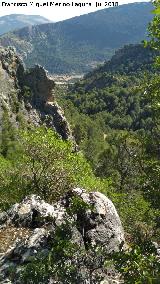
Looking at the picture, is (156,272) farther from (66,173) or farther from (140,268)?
(66,173)

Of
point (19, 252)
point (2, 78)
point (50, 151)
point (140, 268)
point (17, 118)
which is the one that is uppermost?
point (2, 78)

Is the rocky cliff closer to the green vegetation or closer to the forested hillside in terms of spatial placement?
the forested hillside

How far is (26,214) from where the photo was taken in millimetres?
27484

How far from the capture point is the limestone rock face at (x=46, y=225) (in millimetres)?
22234

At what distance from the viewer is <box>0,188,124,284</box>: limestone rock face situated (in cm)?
2223

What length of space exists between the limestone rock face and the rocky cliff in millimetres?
123973

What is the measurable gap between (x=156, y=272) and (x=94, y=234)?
1271cm

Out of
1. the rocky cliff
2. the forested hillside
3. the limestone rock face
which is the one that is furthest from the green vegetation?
the rocky cliff

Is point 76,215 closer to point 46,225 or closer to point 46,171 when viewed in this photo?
point 46,225

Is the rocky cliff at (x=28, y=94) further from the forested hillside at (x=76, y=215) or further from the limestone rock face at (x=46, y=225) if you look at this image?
the limestone rock face at (x=46, y=225)

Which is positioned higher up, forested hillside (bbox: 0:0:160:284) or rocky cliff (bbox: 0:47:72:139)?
rocky cliff (bbox: 0:47:72:139)

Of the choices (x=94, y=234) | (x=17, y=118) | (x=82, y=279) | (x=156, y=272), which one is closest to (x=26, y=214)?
(x=94, y=234)

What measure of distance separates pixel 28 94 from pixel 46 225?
142557 millimetres

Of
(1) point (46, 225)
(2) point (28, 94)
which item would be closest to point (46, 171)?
(1) point (46, 225)
